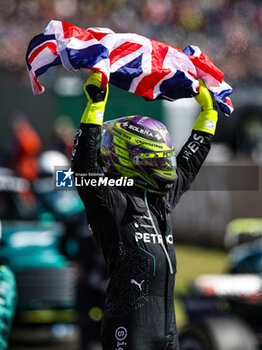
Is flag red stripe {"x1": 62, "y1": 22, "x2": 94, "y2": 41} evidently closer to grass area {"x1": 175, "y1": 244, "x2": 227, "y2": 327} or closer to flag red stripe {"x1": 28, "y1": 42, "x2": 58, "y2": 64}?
flag red stripe {"x1": 28, "y1": 42, "x2": 58, "y2": 64}

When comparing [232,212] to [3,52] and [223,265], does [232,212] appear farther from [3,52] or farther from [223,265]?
[3,52]

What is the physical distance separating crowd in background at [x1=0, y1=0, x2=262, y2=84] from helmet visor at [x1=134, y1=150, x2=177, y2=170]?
1426 cm

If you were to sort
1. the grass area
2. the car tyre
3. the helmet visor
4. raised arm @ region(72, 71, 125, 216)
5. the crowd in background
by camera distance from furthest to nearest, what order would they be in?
the crowd in background
the grass area
the car tyre
the helmet visor
raised arm @ region(72, 71, 125, 216)

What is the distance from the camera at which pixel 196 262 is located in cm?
1124

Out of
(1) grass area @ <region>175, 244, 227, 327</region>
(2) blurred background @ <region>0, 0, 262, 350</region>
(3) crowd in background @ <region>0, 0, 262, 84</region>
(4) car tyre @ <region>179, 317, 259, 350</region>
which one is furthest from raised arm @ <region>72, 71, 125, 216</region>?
(3) crowd in background @ <region>0, 0, 262, 84</region>

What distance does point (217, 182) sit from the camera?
41.0ft

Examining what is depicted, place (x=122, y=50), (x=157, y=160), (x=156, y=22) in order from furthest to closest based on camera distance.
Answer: (x=156, y=22) < (x=122, y=50) < (x=157, y=160)

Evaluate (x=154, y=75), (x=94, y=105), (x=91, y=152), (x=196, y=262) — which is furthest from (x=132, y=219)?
(x=196, y=262)

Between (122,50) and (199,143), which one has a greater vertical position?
(122,50)

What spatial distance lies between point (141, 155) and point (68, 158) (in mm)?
5951

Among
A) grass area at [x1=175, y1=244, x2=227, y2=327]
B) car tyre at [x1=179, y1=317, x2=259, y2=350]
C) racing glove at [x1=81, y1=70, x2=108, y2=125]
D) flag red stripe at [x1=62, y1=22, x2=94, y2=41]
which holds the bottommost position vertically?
grass area at [x1=175, y1=244, x2=227, y2=327]

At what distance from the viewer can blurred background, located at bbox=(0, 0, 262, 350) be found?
21.0 ft

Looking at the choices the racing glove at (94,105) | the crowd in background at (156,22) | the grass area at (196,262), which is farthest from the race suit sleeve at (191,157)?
the crowd in background at (156,22)

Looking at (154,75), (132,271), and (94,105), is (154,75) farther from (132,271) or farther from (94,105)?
(132,271)
